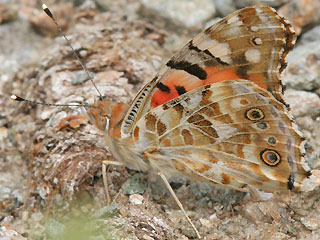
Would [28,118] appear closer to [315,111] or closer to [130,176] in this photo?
[130,176]

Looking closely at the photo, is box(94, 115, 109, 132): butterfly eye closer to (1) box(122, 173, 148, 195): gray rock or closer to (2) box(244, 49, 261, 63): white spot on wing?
(1) box(122, 173, 148, 195): gray rock

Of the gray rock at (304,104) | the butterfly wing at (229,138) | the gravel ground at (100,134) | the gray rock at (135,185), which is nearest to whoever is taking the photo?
the butterfly wing at (229,138)

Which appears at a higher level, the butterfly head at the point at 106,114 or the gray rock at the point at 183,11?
the butterfly head at the point at 106,114

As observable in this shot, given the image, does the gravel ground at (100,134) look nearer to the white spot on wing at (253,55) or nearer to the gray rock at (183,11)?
the gray rock at (183,11)

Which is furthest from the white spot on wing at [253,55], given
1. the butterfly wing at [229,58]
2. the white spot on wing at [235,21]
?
the white spot on wing at [235,21]

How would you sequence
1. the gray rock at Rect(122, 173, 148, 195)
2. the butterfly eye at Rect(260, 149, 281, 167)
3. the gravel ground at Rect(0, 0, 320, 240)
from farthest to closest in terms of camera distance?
the gray rock at Rect(122, 173, 148, 195) → the gravel ground at Rect(0, 0, 320, 240) → the butterfly eye at Rect(260, 149, 281, 167)

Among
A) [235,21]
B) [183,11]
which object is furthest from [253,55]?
[183,11]

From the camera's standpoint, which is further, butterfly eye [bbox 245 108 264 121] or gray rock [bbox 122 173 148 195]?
gray rock [bbox 122 173 148 195]

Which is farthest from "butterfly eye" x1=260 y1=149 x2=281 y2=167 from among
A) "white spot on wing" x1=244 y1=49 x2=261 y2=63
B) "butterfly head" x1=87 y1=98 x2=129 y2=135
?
"butterfly head" x1=87 y1=98 x2=129 y2=135
